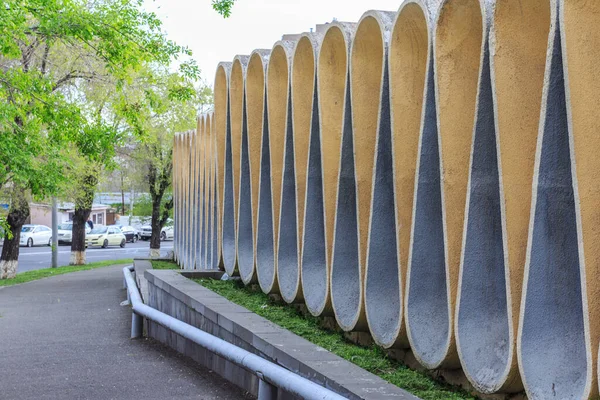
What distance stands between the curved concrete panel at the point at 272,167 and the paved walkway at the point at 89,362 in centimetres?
139

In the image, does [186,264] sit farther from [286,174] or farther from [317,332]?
[317,332]

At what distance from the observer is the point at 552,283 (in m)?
4.79

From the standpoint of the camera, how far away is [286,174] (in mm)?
9453

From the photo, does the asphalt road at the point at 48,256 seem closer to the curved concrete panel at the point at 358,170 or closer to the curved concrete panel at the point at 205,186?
the curved concrete panel at the point at 205,186

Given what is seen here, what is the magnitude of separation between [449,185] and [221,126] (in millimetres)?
7008

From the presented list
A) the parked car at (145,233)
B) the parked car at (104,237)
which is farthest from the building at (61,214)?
the parked car at (104,237)

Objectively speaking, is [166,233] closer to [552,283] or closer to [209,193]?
[209,193]

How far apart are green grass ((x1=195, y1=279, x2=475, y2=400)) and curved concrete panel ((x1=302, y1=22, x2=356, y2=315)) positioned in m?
0.30

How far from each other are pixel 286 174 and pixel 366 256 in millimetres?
2467

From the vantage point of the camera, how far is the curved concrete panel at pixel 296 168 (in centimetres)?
891

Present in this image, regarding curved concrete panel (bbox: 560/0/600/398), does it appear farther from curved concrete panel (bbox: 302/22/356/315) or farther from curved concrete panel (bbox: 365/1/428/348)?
curved concrete panel (bbox: 302/22/356/315)

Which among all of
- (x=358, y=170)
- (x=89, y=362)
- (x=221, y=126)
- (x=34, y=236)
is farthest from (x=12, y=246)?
(x=34, y=236)

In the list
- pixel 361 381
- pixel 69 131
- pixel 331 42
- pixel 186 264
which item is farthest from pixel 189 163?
pixel 361 381

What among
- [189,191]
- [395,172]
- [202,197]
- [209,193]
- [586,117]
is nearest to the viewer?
[586,117]
